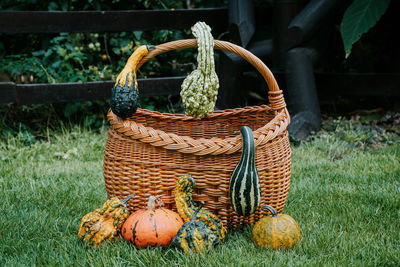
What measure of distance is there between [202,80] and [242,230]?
758 mm

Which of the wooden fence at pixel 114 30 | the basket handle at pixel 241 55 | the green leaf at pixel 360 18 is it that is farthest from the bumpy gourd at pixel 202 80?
the wooden fence at pixel 114 30

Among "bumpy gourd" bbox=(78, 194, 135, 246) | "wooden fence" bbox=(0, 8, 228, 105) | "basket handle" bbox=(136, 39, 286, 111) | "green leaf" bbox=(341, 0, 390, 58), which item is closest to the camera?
"bumpy gourd" bbox=(78, 194, 135, 246)

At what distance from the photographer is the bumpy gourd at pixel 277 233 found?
1869 mm

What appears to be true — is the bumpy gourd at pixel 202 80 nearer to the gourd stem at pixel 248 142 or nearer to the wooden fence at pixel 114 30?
the gourd stem at pixel 248 142

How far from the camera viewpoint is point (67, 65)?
4.45m

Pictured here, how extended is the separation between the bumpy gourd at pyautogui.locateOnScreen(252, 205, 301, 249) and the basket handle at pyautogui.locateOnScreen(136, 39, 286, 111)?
652 millimetres

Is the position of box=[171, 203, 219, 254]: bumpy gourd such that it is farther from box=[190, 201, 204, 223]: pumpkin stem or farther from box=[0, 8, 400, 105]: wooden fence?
box=[0, 8, 400, 105]: wooden fence

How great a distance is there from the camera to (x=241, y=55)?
86.8 inches

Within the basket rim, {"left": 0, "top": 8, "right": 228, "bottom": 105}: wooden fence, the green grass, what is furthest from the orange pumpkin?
{"left": 0, "top": 8, "right": 228, "bottom": 105}: wooden fence

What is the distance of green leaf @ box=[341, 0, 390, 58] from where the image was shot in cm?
358

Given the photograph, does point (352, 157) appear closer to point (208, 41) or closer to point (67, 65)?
point (208, 41)

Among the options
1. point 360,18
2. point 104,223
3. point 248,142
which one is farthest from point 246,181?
point 360,18

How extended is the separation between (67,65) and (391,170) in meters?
3.18

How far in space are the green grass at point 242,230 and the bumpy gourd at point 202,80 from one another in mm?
658
